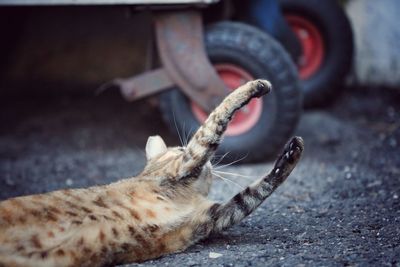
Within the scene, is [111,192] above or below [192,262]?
above

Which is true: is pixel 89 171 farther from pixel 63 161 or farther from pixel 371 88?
pixel 371 88

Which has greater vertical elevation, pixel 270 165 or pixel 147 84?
pixel 147 84

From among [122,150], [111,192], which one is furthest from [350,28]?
[111,192]

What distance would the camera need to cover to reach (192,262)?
241cm

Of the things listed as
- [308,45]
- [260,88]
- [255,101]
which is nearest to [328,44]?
[308,45]

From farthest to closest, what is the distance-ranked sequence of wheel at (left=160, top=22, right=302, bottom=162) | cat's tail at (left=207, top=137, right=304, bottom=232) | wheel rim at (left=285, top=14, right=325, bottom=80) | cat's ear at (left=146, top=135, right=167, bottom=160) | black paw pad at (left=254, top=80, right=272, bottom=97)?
wheel rim at (left=285, top=14, right=325, bottom=80) → wheel at (left=160, top=22, right=302, bottom=162) → cat's ear at (left=146, top=135, right=167, bottom=160) → black paw pad at (left=254, top=80, right=272, bottom=97) → cat's tail at (left=207, top=137, right=304, bottom=232)

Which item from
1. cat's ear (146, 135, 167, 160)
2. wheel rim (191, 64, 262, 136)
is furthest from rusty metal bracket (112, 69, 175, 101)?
cat's ear (146, 135, 167, 160)

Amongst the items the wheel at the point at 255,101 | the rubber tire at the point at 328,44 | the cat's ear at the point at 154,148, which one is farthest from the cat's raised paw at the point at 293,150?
the rubber tire at the point at 328,44

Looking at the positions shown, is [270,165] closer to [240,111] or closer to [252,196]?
[240,111]

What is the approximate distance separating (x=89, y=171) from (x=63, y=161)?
321 millimetres

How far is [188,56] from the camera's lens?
4.21 m

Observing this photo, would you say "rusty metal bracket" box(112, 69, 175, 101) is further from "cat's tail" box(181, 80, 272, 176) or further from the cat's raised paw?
the cat's raised paw

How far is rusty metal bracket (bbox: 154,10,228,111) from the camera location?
4.16 m

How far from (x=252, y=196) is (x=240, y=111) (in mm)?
→ 1790
